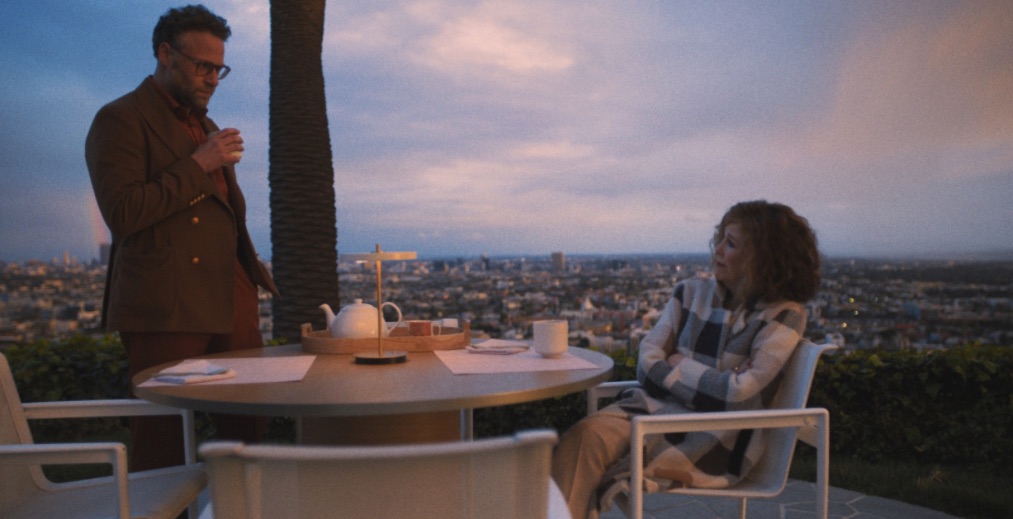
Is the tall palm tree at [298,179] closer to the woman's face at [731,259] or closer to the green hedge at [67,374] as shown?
the green hedge at [67,374]

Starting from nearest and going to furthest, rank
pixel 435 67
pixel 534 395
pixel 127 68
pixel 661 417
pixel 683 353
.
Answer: pixel 534 395 < pixel 661 417 < pixel 683 353 < pixel 127 68 < pixel 435 67

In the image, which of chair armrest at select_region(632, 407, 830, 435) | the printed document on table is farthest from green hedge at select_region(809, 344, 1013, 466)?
the printed document on table

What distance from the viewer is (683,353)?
272 cm

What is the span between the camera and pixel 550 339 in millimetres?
2463

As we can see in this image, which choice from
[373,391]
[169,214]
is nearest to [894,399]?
[373,391]

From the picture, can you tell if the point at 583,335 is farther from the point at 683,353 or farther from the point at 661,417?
the point at 661,417

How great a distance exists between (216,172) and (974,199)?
Answer: 21.7ft

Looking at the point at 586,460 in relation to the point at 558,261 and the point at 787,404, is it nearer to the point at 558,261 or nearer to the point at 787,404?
the point at 787,404

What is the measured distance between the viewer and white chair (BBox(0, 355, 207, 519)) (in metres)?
1.78

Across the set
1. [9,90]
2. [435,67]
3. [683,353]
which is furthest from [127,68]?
[683,353]

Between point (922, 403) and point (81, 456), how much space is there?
16.2 feet

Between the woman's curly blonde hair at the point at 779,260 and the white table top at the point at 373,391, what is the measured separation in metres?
0.71

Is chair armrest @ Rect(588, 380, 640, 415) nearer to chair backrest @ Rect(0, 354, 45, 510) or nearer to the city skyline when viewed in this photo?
chair backrest @ Rect(0, 354, 45, 510)

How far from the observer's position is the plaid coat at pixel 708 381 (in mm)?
2291
